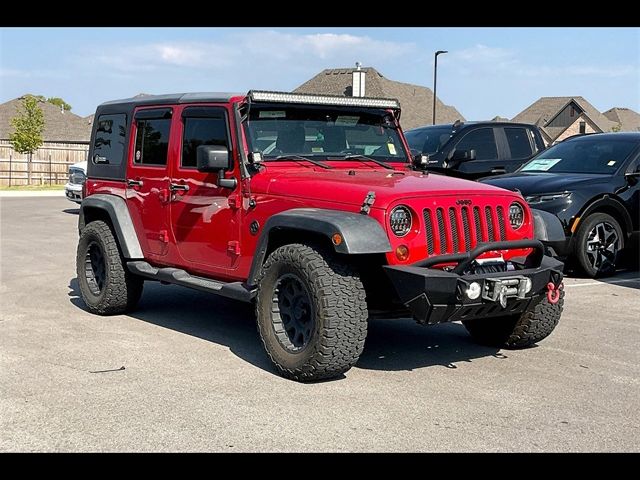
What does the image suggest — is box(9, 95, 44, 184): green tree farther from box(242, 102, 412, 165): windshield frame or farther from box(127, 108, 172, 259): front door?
box(242, 102, 412, 165): windshield frame

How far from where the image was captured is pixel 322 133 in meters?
6.59

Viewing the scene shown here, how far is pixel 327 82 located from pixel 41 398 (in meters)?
41.4

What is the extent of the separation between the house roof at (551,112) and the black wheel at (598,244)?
59535mm

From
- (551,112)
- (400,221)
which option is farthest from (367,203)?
(551,112)

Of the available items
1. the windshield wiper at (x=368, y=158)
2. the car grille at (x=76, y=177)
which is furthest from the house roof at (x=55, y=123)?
the windshield wiper at (x=368, y=158)

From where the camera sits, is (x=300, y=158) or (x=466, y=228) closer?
(x=466, y=228)

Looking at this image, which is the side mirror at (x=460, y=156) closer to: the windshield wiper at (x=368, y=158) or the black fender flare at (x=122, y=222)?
the windshield wiper at (x=368, y=158)

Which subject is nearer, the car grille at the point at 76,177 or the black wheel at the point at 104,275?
the black wheel at the point at 104,275

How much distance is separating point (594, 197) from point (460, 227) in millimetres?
4741

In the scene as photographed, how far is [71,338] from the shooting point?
6613 mm

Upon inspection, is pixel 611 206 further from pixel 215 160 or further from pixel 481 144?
pixel 215 160

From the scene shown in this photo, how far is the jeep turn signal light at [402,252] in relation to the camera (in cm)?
518

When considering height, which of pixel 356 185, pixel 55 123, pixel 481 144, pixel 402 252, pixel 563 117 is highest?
pixel 563 117
